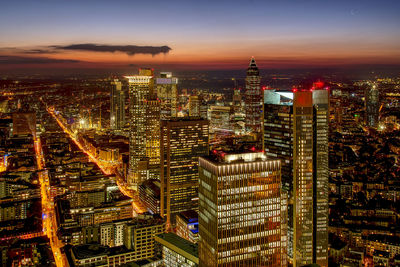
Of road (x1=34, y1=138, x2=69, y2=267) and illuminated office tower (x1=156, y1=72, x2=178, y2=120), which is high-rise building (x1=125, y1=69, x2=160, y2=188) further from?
illuminated office tower (x1=156, y1=72, x2=178, y2=120)

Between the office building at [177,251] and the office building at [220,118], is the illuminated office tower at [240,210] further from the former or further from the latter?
the office building at [220,118]

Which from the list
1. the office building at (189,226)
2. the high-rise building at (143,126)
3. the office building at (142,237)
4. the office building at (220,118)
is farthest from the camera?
the office building at (220,118)

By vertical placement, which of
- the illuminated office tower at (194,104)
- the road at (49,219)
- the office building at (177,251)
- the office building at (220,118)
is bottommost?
the road at (49,219)

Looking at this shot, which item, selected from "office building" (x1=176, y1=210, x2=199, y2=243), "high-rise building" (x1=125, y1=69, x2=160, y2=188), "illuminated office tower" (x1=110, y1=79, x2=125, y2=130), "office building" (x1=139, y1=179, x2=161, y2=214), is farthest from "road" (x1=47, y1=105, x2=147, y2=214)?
"office building" (x1=176, y1=210, x2=199, y2=243)

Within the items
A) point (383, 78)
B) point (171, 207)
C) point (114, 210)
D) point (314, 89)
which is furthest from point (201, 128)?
point (383, 78)

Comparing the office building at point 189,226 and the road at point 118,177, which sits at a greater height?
the office building at point 189,226

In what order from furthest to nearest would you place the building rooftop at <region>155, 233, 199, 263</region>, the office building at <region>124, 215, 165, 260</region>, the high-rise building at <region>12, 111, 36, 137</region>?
the high-rise building at <region>12, 111, 36, 137</region> < the office building at <region>124, 215, 165, 260</region> < the building rooftop at <region>155, 233, 199, 263</region>

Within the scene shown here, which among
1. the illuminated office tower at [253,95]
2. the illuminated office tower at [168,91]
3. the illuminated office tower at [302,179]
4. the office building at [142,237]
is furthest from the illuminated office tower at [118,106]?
the illuminated office tower at [302,179]
